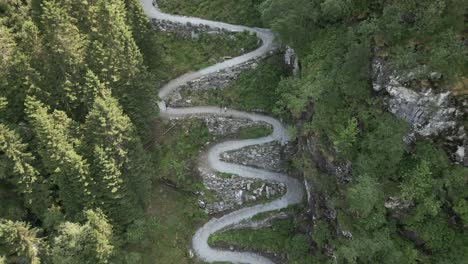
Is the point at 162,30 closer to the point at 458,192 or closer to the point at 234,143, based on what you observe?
the point at 234,143

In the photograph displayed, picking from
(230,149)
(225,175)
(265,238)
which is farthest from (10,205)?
(265,238)

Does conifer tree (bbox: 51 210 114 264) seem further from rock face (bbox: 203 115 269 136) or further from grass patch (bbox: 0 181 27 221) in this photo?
Result: rock face (bbox: 203 115 269 136)

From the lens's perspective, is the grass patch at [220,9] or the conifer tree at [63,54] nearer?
the conifer tree at [63,54]

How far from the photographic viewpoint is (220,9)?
62.5 metres

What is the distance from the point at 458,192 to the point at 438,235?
13.1 ft

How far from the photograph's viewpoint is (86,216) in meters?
42.7

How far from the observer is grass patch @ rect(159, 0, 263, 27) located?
6150 cm

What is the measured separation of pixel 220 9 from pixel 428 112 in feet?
128

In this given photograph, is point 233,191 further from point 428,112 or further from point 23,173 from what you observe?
point 428,112

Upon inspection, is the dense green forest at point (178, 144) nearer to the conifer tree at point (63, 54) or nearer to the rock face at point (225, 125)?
the conifer tree at point (63, 54)

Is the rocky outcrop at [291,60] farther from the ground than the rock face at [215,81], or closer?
farther from the ground

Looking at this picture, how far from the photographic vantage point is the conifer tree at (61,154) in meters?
39.4

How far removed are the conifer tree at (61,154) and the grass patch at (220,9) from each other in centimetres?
2893

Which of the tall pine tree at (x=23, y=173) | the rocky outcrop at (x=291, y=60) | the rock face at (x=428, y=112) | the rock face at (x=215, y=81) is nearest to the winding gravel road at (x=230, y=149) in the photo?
the rock face at (x=215, y=81)
